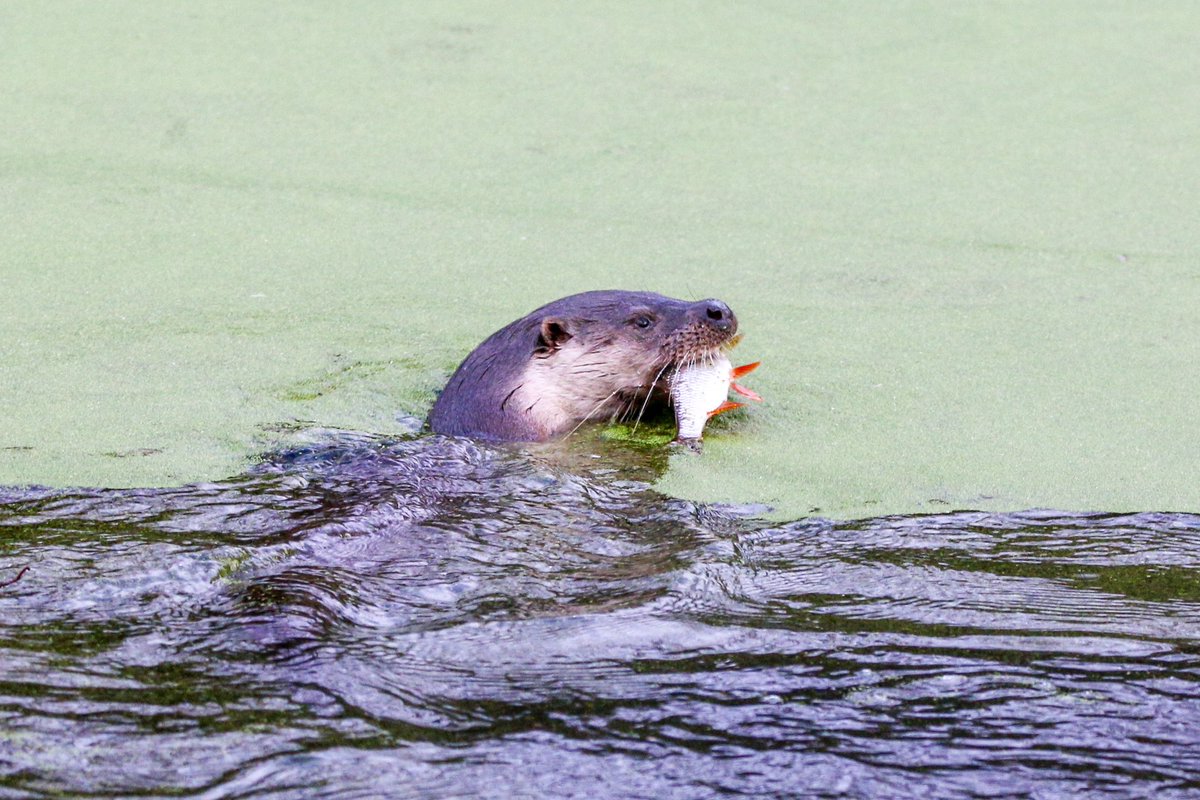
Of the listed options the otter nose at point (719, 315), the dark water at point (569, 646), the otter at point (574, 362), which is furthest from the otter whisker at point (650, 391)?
the dark water at point (569, 646)

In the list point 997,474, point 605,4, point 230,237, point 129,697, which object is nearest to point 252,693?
point 129,697

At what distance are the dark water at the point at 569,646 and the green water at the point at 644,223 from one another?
316mm

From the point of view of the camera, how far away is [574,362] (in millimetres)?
3746

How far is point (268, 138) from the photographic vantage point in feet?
17.5

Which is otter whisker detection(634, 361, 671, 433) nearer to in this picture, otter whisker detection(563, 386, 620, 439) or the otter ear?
otter whisker detection(563, 386, 620, 439)

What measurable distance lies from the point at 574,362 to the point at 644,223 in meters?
1.28

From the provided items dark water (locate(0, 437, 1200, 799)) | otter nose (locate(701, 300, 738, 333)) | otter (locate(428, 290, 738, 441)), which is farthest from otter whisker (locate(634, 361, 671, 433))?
dark water (locate(0, 437, 1200, 799))

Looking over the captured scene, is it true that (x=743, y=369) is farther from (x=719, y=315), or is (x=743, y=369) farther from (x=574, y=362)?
(x=574, y=362)

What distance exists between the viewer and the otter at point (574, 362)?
3.66 m

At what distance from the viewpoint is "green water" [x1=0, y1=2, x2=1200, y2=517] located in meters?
3.59

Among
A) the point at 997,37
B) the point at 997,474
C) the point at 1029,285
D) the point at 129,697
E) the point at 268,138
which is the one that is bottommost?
the point at 129,697

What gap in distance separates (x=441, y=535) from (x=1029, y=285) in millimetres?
2326

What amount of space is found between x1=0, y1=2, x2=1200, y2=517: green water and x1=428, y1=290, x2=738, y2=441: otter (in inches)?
9.1

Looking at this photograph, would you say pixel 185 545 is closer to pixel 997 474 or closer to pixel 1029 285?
pixel 997 474
